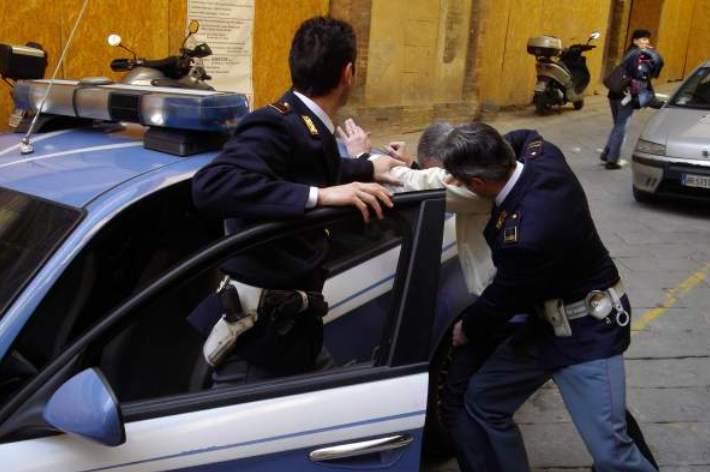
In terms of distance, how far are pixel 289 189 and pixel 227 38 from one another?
7138mm

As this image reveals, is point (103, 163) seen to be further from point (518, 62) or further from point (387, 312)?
point (518, 62)

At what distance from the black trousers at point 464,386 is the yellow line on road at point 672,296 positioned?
2.41 metres

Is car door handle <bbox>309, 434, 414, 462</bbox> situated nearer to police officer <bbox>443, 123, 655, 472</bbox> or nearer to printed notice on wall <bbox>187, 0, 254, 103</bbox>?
police officer <bbox>443, 123, 655, 472</bbox>

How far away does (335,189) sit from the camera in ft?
7.34

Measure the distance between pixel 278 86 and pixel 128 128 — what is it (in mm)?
6557

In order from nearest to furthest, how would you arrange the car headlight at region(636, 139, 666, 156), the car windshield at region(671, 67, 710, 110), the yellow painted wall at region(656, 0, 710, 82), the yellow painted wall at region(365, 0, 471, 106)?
1. the car headlight at region(636, 139, 666, 156)
2. the car windshield at region(671, 67, 710, 110)
3. the yellow painted wall at region(365, 0, 471, 106)
4. the yellow painted wall at region(656, 0, 710, 82)

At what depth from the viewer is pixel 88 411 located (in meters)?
1.84

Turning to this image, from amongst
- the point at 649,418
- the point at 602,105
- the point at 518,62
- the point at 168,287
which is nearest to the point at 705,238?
the point at 649,418

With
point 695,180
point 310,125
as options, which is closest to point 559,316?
point 310,125

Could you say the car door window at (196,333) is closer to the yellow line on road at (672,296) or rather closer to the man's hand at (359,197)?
the man's hand at (359,197)

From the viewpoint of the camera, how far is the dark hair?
7.84 feet

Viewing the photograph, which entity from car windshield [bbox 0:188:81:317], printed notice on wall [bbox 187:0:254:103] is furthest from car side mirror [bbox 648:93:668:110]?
car windshield [bbox 0:188:81:317]

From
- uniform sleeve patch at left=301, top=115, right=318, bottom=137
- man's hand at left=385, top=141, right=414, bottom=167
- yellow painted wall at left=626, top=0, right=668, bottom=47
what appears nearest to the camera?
uniform sleeve patch at left=301, top=115, right=318, bottom=137

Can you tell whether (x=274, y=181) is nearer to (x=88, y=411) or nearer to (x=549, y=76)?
(x=88, y=411)
